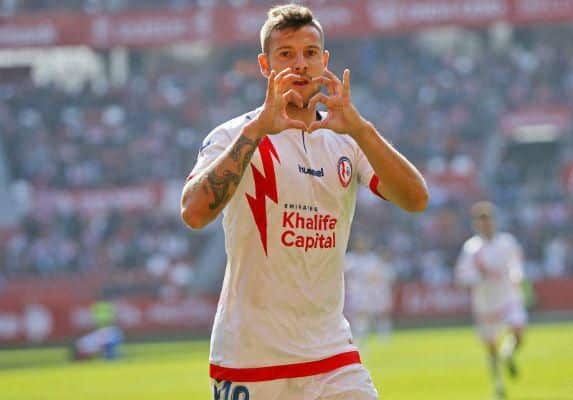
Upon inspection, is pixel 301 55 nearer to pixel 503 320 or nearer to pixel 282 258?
pixel 282 258

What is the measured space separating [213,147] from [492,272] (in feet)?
45.4

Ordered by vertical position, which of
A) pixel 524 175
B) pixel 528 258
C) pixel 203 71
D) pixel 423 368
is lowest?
pixel 423 368

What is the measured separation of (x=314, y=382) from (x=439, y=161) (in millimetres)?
35784

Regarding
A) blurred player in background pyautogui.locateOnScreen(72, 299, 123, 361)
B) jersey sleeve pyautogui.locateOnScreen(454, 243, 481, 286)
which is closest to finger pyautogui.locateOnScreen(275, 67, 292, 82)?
jersey sleeve pyautogui.locateOnScreen(454, 243, 481, 286)

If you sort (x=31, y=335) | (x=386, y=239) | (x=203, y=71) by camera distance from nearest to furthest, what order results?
(x=31, y=335) → (x=386, y=239) → (x=203, y=71)

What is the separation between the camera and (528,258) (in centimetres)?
3884

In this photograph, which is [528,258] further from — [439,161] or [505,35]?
[505,35]

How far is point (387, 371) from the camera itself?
73.7 ft

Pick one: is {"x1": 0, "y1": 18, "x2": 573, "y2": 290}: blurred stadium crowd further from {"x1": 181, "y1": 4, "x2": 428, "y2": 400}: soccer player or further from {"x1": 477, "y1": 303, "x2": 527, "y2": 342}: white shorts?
{"x1": 181, "y1": 4, "x2": 428, "y2": 400}: soccer player

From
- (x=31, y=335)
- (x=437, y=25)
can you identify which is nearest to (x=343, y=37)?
(x=437, y=25)

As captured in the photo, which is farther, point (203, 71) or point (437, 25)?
point (203, 71)

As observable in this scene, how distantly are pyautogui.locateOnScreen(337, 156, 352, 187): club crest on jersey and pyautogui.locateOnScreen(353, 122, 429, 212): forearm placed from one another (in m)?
0.25

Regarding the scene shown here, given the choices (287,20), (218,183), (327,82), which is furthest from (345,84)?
(218,183)

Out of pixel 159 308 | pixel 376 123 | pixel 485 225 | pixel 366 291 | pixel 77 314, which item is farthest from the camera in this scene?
pixel 376 123
